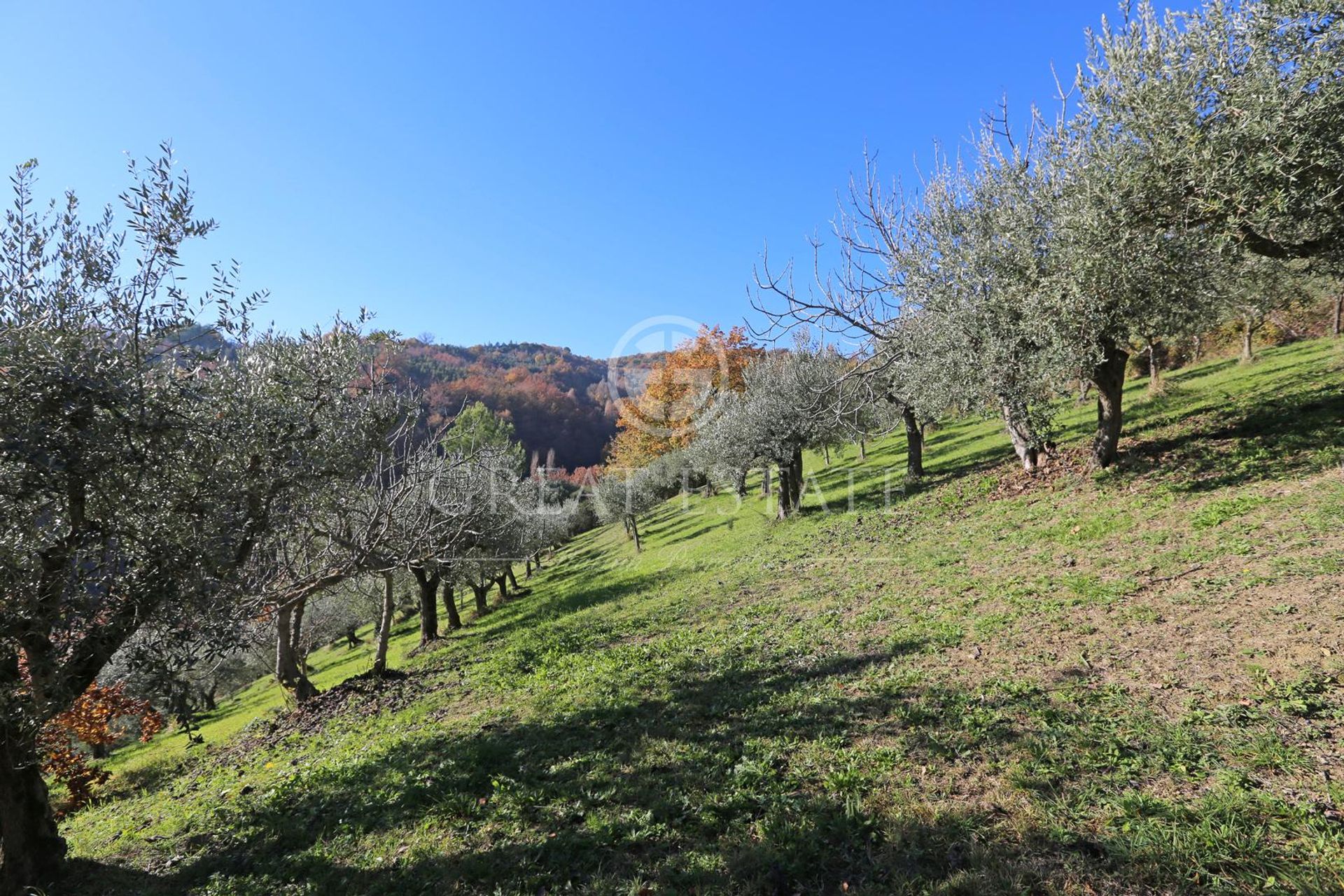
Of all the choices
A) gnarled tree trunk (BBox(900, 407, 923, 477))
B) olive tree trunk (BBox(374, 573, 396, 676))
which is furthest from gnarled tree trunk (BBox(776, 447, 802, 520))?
olive tree trunk (BBox(374, 573, 396, 676))

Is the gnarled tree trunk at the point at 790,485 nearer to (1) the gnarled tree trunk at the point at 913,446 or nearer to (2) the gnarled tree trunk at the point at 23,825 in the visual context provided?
(1) the gnarled tree trunk at the point at 913,446

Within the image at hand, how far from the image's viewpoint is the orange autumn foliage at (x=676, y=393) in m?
60.9

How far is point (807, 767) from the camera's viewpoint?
6340mm

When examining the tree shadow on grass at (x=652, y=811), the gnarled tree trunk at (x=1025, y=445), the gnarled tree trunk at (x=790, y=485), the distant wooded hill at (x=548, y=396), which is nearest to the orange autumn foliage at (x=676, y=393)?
the distant wooded hill at (x=548, y=396)

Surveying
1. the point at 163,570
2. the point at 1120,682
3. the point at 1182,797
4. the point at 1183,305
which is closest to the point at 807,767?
the point at 1182,797

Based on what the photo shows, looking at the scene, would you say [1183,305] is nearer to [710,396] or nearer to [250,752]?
[250,752]

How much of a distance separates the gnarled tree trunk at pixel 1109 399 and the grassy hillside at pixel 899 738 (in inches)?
40.5

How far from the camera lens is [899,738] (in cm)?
658

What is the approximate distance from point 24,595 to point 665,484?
49.6 meters

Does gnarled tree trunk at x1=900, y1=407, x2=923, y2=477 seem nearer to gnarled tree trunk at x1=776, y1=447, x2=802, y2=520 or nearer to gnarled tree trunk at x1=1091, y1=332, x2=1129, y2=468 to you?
gnarled tree trunk at x1=776, y1=447, x2=802, y2=520

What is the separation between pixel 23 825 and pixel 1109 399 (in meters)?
22.8

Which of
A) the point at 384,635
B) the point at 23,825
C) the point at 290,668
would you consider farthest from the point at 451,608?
the point at 23,825

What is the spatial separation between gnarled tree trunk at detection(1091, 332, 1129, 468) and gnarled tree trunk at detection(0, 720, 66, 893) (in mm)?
20337

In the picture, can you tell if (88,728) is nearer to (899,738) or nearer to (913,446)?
(899,738)
